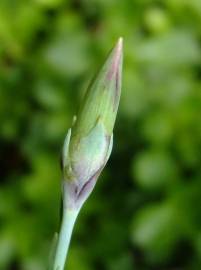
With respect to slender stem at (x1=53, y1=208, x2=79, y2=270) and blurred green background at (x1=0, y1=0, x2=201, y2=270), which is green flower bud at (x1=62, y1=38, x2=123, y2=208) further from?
blurred green background at (x1=0, y1=0, x2=201, y2=270)

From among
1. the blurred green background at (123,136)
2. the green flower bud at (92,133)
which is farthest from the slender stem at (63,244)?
the blurred green background at (123,136)

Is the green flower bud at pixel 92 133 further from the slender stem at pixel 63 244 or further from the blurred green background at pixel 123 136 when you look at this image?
the blurred green background at pixel 123 136

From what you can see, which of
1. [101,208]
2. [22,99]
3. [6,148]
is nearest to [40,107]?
[22,99]

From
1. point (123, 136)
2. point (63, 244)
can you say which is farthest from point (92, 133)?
point (123, 136)

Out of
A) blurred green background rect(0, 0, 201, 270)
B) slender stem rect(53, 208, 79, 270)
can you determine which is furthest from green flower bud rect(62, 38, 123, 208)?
blurred green background rect(0, 0, 201, 270)

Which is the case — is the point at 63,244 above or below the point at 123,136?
above

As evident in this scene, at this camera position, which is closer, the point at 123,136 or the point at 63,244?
the point at 63,244

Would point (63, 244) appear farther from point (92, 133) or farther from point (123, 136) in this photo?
point (123, 136)

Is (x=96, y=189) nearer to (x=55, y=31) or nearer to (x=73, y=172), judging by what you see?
(x=55, y=31)
